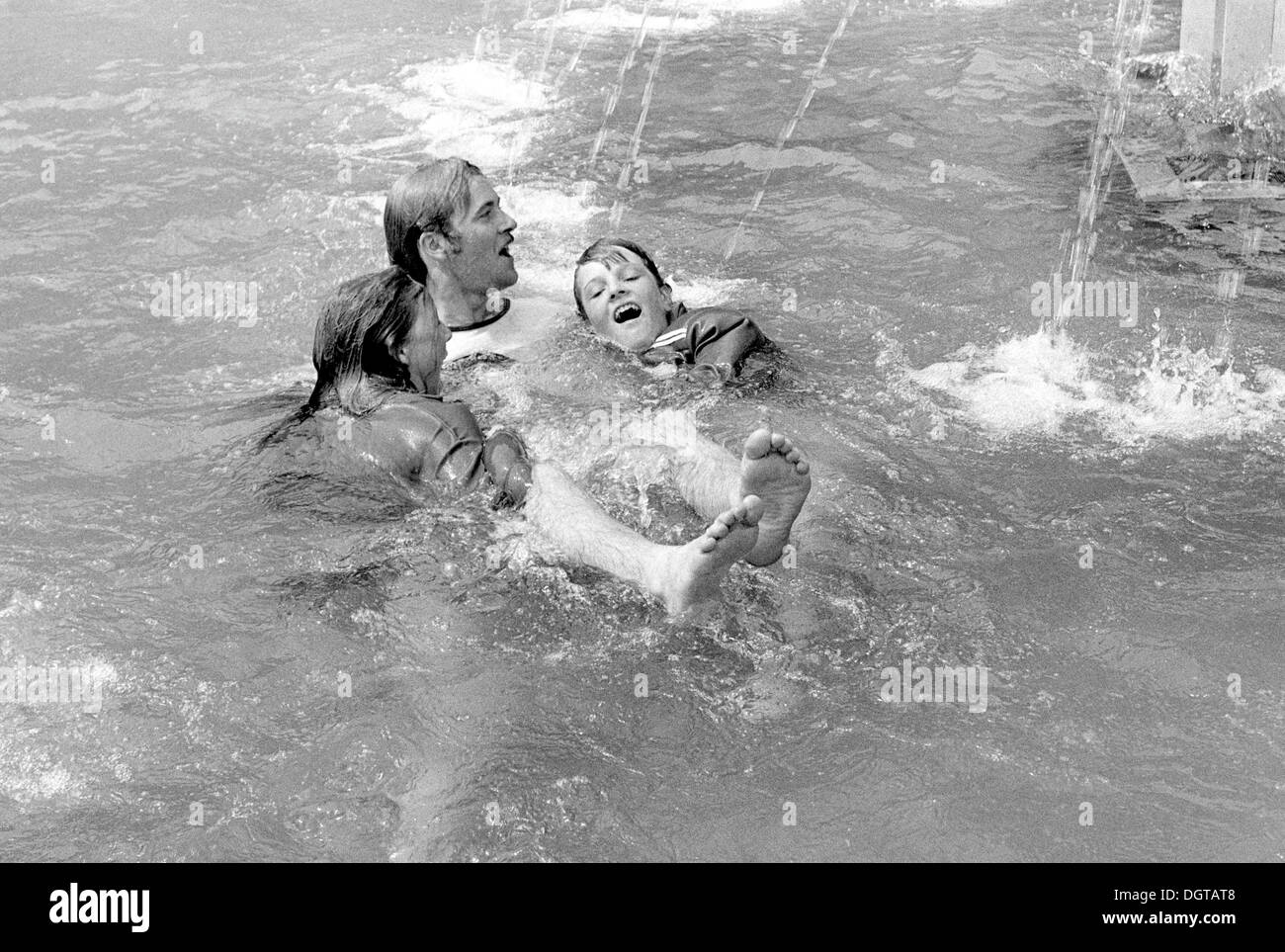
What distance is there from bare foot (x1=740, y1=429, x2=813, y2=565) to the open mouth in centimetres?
247

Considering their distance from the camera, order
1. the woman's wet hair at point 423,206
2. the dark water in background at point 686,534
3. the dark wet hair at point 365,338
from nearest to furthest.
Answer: the dark water in background at point 686,534
the dark wet hair at point 365,338
the woman's wet hair at point 423,206

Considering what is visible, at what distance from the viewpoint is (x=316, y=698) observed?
4.68 metres

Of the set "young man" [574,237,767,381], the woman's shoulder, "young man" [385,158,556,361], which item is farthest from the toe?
"young man" [385,158,556,361]

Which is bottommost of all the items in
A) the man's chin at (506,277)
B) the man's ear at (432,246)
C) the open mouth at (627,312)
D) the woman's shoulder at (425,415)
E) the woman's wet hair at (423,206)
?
the open mouth at (627,312)

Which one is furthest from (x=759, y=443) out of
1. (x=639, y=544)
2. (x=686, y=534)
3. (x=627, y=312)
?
(x=627, y=312)

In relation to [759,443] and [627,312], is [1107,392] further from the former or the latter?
[759,443]

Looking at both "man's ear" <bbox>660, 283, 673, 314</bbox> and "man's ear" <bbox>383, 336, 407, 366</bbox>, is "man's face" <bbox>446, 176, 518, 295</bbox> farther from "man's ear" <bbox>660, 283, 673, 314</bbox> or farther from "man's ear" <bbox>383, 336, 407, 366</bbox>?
"man's ear" <bbox>383, 336, 407, 366</bbox>

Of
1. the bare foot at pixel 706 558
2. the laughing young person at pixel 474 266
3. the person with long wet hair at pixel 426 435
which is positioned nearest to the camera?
the bare foot at pixel 706 558

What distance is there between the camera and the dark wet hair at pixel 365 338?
584cm

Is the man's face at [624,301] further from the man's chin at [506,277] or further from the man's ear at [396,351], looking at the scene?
the man's ear at [396,351]

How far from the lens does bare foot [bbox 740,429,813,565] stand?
436 centimetres

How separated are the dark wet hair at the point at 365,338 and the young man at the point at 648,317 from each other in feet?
4.33

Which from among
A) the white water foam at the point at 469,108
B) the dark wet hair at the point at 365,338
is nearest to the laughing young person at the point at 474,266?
the dark wet hair at the point at 365,338

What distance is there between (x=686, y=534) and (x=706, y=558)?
1102 mm
